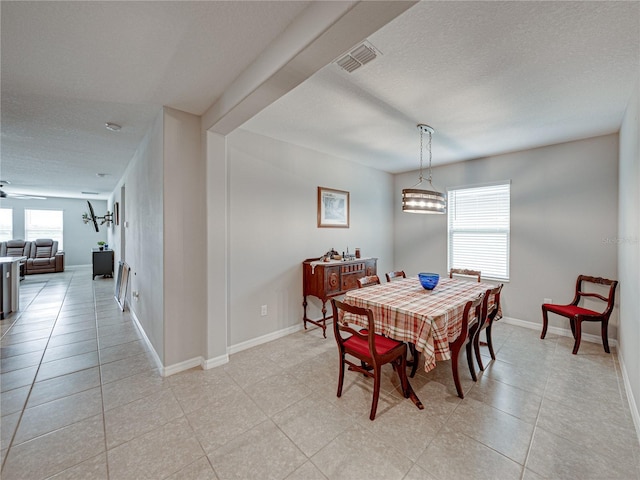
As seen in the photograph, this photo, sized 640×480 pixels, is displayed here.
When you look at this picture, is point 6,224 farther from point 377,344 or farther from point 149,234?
point 377,344

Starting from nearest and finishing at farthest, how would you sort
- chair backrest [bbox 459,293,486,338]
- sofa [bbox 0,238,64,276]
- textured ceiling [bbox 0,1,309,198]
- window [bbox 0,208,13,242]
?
1. textured ceiling [bbox 0,1,309,198]
2. chair backrest [bbox 459,293,486,338]
3. sofa [bbox 0,238,64,276]
4. window [bbox 0,208,13,242]

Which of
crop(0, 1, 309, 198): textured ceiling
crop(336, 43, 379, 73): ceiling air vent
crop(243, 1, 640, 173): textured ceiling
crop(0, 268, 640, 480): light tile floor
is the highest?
crop(243, 1, 640, 173): textured ceiling

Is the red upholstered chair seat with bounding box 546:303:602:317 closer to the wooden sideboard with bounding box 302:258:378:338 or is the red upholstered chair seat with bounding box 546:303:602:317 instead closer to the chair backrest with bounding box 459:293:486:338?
the chair backrest with bounding box 459:293:486:338

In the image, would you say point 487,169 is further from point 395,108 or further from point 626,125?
point 395,108

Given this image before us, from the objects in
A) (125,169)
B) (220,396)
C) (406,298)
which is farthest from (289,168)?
(125,169)

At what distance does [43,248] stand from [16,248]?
0.57 metres

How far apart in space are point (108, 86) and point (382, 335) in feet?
10.2

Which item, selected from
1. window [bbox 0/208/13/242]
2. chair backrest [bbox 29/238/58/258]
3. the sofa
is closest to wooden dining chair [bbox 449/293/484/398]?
the sofa

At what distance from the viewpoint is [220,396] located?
2.25 m

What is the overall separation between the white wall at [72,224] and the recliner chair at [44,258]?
85 centimetres

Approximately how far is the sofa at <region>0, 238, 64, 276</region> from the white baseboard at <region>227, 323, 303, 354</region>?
8.70m

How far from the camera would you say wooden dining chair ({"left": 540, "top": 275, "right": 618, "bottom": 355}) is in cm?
297

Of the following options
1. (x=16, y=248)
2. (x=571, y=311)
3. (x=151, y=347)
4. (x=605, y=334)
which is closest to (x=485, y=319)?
(x=571, y=311)

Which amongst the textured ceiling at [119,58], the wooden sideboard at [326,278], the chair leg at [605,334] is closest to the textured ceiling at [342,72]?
the textured ceiling at [119,58]
